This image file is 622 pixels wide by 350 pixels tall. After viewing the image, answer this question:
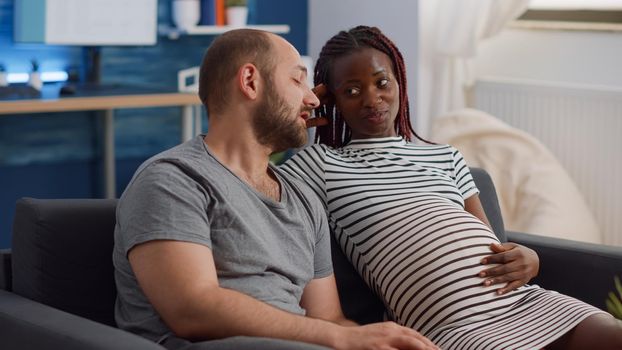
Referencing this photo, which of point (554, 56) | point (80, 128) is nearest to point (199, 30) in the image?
point (80, 128)

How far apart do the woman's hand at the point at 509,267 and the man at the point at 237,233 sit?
0.31 m

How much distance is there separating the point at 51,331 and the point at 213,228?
0.31 meters

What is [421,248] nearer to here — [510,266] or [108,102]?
[510,266]

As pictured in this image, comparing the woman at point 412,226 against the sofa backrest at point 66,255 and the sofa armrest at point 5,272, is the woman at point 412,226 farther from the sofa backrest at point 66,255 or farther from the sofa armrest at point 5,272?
the sofa armrest at point 5,272

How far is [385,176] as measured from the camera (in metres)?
2.25

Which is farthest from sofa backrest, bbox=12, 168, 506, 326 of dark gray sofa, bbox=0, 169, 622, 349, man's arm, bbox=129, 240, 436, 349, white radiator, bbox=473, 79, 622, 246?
white radiator, bbox=473, 79, 622, 246

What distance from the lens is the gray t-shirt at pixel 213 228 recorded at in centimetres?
172

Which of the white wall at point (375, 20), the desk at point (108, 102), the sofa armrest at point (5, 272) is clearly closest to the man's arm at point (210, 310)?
the sofa armrest at point (5, 272)

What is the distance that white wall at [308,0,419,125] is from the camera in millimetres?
4625

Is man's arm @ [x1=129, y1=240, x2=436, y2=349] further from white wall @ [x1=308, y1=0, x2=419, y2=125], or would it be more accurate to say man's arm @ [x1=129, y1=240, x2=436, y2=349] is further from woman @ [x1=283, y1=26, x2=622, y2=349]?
white wall @ [x1=308, y1=0, x2=419, y2=125]

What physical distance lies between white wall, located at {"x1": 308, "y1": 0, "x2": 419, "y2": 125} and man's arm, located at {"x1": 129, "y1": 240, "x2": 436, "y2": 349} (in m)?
2.99

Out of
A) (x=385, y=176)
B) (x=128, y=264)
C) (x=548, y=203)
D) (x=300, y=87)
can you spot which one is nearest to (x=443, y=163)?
(x=385, y=176)

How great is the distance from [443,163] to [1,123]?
7.54 ft

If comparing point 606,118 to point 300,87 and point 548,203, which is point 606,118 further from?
point 300,87
